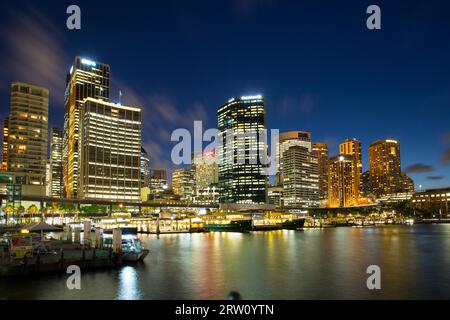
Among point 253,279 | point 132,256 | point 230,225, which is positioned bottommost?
point 230,225

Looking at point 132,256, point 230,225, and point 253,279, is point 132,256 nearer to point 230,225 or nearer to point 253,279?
point 253,279

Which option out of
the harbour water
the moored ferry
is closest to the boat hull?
the harbour water

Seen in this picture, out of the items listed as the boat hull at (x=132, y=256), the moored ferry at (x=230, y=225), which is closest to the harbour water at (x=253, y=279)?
the boat hull at (x=132, y=256)

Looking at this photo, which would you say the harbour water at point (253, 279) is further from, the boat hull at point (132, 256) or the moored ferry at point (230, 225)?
the moored ferry at point (230, 225)

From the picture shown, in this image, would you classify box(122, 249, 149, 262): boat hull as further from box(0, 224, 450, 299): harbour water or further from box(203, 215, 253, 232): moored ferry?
box(203, 215, 253, 232): moored ferry

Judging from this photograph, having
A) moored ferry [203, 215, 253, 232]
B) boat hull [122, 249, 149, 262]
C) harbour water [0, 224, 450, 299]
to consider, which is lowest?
moored ferry [203, 215, 253, 232]

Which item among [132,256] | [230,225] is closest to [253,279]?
[132,256]

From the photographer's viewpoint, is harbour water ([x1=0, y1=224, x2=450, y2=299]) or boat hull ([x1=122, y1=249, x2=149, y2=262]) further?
boat hull ([x1=122, y1=249, x2=149, y2=262])

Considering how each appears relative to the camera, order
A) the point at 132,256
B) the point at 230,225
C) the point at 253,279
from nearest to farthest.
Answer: the point at 253,279 < the point at 132,256 < the point at 230,225

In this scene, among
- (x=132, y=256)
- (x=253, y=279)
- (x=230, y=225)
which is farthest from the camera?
(x=230, y=225)

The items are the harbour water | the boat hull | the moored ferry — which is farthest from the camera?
the moored ferry
